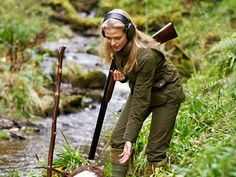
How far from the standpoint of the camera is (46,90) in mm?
10117

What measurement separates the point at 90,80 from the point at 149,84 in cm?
768

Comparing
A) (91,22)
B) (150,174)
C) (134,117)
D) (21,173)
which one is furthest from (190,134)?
(91,22)

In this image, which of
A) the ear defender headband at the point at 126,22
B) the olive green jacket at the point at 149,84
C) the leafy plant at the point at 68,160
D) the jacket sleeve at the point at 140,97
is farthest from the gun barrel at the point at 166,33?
the leafy plant at the point at 68,160

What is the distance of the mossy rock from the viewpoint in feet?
38.8

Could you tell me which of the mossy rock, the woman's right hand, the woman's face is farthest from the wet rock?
the woman's face

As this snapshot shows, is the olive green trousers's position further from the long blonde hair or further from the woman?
the long blonde hair

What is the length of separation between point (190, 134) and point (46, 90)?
5194 millimetres

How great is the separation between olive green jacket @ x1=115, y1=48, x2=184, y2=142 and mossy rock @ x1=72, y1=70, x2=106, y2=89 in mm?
7262

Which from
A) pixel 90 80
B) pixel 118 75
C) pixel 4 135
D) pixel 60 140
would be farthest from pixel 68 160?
pixel 90 80

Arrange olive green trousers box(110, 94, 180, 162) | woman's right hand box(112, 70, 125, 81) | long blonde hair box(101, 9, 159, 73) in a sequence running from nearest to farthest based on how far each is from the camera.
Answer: long blonde hair box(101, 9, 159, 73)
woman's right hand box(112, 70, 125, 81)
olive green trousers box(110, 94, 180, 162)

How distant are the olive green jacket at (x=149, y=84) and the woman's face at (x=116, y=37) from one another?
17 centimetres

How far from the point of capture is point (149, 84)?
167 inches

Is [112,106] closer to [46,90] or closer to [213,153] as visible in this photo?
[46,90]

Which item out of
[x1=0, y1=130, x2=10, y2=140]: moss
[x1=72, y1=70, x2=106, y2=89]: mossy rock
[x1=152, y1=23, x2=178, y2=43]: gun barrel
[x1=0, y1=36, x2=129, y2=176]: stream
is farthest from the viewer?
[x1=72, y1=70, x2=106, y2=89]: mossy rock
